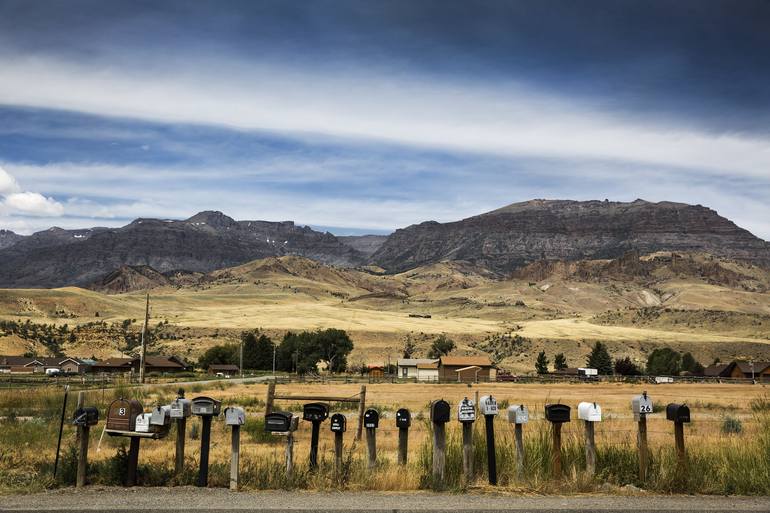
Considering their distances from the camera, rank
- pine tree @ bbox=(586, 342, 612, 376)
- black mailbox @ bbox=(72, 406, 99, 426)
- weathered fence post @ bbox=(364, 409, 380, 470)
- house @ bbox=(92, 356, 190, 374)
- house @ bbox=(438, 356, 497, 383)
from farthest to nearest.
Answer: pine tree @ bbox=(586, 342, 612, 376), house @ bbox=(92, 356, 190, 374), house @ bbox=(438, 356, 497, 383), weathered fence post @ bbox=(364, 409, 380, 470), black mailbox @ bbox=(72, 406, 99, 426)

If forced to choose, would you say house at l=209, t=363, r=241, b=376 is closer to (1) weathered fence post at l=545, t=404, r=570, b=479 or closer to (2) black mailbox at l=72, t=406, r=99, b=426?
(2) black mailbox at l=72, t=406, r=99, b=426

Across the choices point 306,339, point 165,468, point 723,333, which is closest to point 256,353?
point 306,339

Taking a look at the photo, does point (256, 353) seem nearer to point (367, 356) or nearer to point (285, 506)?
point (367, 356)

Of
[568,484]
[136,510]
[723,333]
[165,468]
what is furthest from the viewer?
[723,333]

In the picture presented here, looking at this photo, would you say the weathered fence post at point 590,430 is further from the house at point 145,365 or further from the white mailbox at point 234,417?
the house at point 145,365

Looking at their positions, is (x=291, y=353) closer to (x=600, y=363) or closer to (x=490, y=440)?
(x=600, y=363)

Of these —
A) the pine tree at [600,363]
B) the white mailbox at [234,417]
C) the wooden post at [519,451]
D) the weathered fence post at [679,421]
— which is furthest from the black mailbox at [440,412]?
the pine tree at [600,363]

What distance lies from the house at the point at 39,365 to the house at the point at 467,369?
3916 centimetres

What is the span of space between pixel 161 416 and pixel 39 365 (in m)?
80.4

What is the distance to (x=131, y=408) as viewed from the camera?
11742 mm

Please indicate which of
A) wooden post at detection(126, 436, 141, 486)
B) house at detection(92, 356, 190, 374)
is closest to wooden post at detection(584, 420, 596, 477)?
wooden post at detection(126, 436, 141, 486)

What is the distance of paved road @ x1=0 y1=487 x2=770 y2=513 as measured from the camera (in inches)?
395

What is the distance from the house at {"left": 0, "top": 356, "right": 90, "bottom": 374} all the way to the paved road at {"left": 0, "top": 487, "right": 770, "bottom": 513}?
74.0 meters

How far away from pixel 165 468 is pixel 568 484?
Result: 646cm
